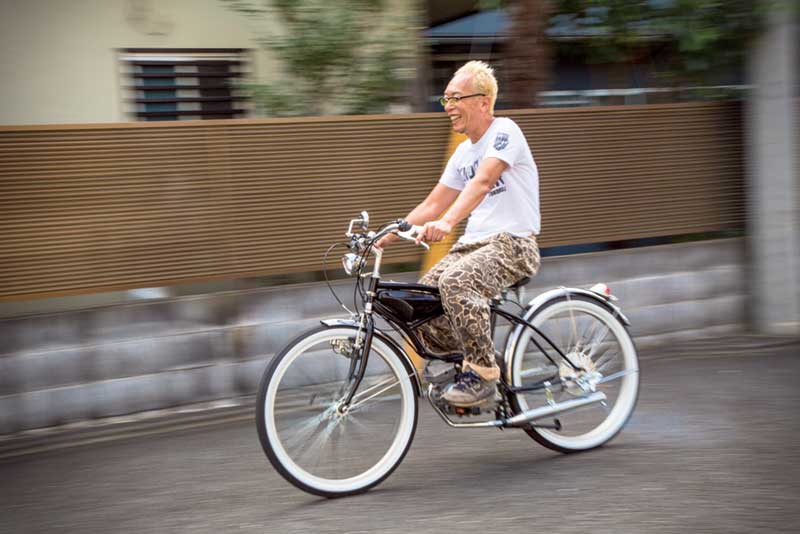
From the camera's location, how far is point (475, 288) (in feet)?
14.9

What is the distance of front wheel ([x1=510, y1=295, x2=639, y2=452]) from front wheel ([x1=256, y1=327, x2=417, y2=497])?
0.68 m

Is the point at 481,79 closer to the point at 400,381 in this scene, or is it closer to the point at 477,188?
the point at 477,188

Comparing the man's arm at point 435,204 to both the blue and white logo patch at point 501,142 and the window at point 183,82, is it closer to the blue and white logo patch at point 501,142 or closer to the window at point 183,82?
the blue and white logo patch at point 501,142

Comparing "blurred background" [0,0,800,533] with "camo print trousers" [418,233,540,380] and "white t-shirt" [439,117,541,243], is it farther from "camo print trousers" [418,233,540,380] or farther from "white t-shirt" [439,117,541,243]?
"white t-shirt" [439,117,541,243]

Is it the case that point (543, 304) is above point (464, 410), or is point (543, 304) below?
above

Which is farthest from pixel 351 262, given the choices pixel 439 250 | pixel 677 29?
pixel 677 29

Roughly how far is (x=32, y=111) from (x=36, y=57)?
1.72 ft

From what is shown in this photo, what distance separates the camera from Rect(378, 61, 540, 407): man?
4.50 metres

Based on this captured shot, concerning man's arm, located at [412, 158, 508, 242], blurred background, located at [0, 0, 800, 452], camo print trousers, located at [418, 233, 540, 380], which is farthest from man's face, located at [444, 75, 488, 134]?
blurred background, located at [0, 0, 800, 452]

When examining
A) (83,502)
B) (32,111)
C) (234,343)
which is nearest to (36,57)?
(32,111)

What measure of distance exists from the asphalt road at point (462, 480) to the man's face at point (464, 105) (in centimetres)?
178

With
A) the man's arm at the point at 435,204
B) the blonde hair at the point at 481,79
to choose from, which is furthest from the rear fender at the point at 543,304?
the blonde hair at the point at 481,79

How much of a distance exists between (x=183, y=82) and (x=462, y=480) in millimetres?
6144

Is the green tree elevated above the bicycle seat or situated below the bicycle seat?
above
